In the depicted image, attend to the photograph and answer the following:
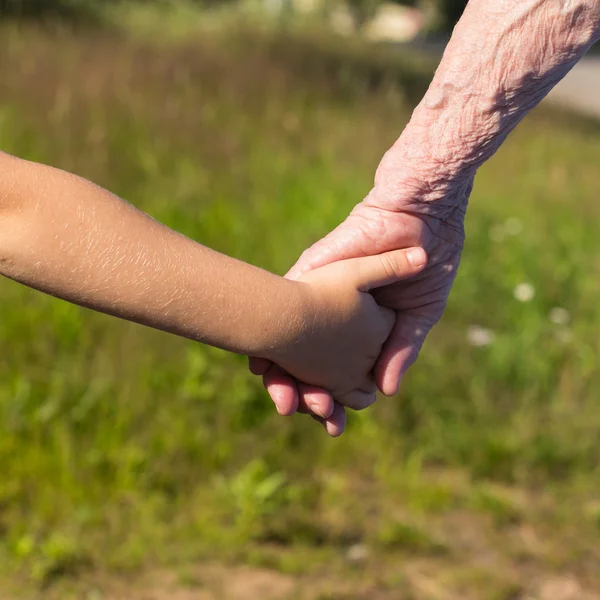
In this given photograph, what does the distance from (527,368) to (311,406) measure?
185 cm

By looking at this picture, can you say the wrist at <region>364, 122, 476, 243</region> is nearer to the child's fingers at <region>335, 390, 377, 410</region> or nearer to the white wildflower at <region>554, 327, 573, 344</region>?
the child's fingers at <region>335, 390, 377, 410</region>

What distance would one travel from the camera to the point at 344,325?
1.47 meters

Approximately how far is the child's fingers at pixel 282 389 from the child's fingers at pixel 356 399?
5.0 inches

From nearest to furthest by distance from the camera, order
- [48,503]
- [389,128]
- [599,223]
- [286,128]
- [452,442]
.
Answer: [48,503] < [452,442] < [599,223] < [286,128] < [389,128]

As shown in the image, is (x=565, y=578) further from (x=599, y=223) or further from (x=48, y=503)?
(x=599, y=223)

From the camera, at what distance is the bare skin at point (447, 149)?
145cm

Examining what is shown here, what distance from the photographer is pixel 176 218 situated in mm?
3721

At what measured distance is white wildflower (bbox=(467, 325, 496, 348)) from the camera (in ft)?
10.4

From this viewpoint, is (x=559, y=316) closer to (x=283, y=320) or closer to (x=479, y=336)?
(x=479, y=336)

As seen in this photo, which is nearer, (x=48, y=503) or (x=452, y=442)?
(x=48, y=503)

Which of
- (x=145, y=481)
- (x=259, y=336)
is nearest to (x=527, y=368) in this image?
(x=145, y=481)

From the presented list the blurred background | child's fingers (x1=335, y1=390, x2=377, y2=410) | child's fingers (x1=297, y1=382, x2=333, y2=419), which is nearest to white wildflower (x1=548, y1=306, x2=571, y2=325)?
the blurred background

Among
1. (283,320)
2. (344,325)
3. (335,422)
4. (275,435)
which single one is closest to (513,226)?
(275,435)

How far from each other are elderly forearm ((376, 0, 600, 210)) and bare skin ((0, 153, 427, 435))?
0.31 metres
